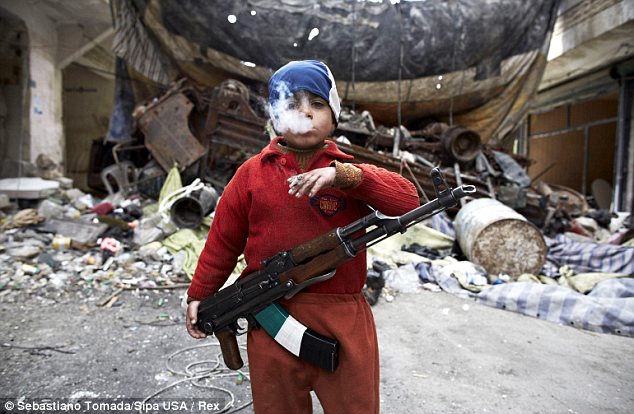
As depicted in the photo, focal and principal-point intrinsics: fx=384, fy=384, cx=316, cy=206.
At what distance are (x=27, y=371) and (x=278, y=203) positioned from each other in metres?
2.53

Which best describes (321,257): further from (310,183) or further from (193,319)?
(193,319)

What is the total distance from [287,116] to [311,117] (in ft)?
0.26

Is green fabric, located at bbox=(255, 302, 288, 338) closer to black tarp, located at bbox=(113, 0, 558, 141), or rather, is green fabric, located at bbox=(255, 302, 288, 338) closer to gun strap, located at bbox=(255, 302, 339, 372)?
gun strap, located at bbox=(255, 302, 339, 372)

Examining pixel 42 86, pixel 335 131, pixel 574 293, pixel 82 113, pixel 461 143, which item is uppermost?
pixel 82 113

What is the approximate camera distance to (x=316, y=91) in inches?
48.6

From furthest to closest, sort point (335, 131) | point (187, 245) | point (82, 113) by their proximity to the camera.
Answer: point (82, 113) → point (335, 131) → point (187, 245)

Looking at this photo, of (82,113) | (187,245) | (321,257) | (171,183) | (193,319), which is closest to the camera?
(321,257)

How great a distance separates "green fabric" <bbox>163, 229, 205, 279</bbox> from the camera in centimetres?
475

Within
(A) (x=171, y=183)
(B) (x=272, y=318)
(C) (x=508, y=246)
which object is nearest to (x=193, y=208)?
(A) (x=171, y=183)

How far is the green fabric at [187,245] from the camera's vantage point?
15.6ft

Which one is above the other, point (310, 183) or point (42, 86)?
point (42, 86)

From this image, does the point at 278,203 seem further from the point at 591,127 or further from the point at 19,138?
the point at 591,127

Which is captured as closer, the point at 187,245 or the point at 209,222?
the point at 187,245

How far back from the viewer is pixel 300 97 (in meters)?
1.24
